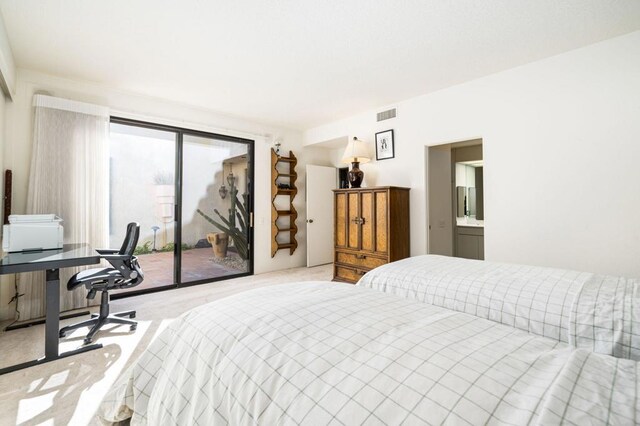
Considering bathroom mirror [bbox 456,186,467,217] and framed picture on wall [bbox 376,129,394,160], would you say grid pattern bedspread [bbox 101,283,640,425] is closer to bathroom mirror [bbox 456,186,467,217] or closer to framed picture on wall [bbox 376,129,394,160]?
framed picture on wall [bbox 376,129,394,160]

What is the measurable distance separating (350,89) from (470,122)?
4.94 feet

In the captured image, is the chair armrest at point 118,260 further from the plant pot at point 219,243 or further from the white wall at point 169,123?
the plant pot at point 219,243

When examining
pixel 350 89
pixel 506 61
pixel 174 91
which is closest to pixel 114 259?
pixel 174 91

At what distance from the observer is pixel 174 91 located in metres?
3.63

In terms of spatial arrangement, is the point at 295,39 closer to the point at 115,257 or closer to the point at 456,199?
the point at 115,257

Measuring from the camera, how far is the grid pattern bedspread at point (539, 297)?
1127 millimetres

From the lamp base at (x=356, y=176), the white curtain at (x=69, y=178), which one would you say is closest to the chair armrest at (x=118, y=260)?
the white curtain at (x=69, y=178)

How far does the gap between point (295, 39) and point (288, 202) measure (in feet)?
10.5

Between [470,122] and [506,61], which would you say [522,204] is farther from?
[506,61]

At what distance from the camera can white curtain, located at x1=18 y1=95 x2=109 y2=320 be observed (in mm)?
3053

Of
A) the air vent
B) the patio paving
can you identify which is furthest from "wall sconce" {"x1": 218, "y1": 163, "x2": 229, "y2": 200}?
the air vent

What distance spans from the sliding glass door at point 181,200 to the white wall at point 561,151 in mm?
3263

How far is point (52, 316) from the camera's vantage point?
219 cm

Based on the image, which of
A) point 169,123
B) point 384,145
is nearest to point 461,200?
point 384,145
